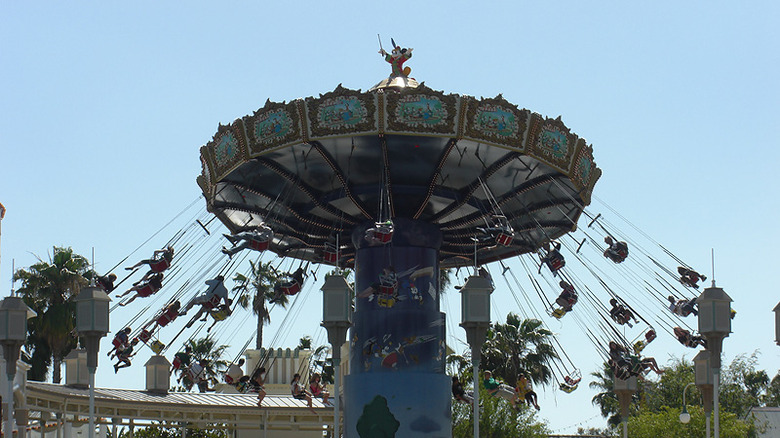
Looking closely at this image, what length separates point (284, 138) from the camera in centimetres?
2470

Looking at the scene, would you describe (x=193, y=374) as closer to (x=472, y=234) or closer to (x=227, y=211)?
(x=227, y=211)

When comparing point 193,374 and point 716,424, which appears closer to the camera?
point 716,424

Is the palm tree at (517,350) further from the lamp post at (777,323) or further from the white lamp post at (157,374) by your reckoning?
the lamp post at (777,323)

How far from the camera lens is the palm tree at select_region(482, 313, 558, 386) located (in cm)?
4747

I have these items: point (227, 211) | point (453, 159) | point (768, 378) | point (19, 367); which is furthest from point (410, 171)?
point (768, 378)

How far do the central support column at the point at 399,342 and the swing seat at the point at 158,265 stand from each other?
15.9ft

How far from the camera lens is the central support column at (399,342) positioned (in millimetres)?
25000

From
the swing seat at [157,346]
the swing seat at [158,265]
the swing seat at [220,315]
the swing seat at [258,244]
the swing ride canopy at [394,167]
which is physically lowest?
the swing seat at [157,346]

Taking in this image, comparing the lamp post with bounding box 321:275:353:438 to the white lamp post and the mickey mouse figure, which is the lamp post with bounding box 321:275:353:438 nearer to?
the mickey mouse figure

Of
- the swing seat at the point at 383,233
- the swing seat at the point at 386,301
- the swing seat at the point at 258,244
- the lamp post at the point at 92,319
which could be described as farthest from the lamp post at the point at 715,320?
the lamp post at the point at 92,319

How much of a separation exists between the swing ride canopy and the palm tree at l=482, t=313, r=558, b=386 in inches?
679

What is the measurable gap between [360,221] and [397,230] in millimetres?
1998

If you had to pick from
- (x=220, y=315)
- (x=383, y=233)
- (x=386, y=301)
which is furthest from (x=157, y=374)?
(x=383, y=233)

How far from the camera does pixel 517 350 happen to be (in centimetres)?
4881
